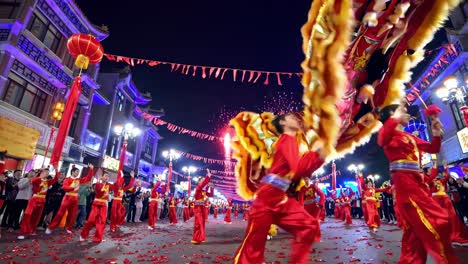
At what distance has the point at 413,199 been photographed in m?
3.30

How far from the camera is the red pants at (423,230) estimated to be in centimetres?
294

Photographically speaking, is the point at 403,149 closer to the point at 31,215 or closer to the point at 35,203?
the point at 35,203

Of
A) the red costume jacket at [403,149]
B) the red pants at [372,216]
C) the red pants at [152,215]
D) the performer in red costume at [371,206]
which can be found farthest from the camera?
the red pants at [152,215]

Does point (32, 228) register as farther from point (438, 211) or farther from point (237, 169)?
point (438, 211)

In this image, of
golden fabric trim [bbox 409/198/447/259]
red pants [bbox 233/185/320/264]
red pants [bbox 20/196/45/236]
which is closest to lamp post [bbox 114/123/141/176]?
red pants [bbox 20/196/45/236]

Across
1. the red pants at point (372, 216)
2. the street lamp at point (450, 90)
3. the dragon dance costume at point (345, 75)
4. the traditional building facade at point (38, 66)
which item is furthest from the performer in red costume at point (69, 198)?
the street lamp at point (450, 90)

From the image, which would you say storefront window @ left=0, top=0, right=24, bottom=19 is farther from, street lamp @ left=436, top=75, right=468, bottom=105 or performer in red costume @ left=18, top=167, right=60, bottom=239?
street lamp @ left=436, top=75, right=468, bottom=105

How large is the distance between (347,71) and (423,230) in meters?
2.42

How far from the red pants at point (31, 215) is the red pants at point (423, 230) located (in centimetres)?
977

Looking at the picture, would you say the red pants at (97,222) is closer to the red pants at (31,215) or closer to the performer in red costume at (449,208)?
the red pants at (31,215)

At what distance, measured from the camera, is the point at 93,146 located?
21.6 m

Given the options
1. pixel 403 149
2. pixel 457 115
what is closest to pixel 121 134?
pixel 403 149

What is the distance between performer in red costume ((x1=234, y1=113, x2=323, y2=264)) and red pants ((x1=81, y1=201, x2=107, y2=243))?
619cm

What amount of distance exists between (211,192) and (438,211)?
8.23 metres
